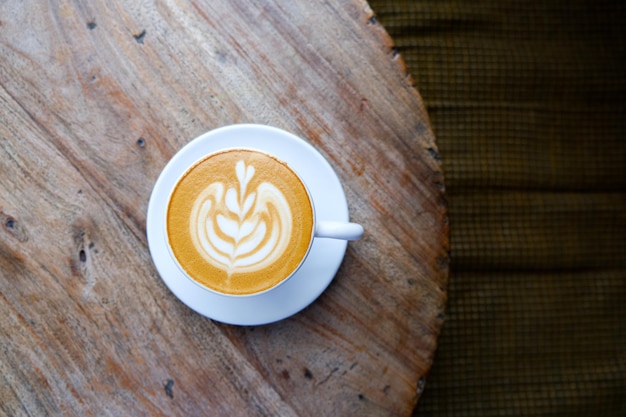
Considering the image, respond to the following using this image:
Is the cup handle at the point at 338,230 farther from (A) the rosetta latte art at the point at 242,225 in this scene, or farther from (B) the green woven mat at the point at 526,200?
(B) the green woven mat at the point at 526,200

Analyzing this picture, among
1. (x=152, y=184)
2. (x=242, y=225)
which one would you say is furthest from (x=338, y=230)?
(x=152, y=184)

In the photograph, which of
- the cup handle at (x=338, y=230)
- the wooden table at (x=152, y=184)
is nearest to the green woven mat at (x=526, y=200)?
the wooden table at (x=152, y=184)

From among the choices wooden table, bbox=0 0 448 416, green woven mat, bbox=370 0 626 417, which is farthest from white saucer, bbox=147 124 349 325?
green woven mat, bbox=370 0 626 417

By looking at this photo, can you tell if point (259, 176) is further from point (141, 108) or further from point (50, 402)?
point (50, 402)

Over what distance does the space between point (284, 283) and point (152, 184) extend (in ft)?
0.82

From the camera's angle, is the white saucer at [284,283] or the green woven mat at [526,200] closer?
the white saucer at [284,283]

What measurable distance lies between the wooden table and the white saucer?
0.03m

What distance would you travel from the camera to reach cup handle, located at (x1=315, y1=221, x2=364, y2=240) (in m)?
0.85

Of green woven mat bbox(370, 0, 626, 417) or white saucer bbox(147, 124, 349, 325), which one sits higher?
white saucer bbox(147, 124, 349, 325)

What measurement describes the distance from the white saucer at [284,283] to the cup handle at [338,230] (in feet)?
0.23

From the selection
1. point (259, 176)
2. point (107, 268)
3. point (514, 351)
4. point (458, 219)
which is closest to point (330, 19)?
point (259, 176)

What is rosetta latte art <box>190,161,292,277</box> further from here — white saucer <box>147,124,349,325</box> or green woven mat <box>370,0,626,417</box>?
green woven mat <box>370,0,626,417</box>

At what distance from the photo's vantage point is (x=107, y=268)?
0.94 metres

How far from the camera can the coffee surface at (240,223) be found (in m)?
0.84
